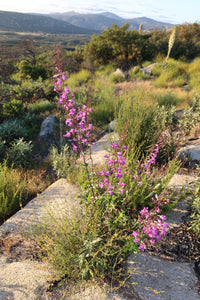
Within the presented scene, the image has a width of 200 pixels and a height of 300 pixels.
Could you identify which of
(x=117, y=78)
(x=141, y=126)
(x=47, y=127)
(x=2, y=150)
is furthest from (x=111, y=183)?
Result: (x=117, y=78)

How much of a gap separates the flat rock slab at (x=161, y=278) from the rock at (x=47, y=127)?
3.64 meters

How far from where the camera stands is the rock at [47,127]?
15.5 ft

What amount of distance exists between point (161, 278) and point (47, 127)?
4072mm

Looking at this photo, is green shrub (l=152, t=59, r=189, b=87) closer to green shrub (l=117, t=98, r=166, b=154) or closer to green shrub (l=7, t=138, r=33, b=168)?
green shrub (l=117, t=98, r=166, b=154)

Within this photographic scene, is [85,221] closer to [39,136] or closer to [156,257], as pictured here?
[156,257]

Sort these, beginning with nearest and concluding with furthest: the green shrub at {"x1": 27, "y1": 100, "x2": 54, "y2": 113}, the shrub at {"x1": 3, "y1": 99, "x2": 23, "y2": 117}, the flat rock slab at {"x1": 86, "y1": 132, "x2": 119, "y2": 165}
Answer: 1. the flat rock slab at {"x1": 86, "y1": 132, "x2": 119, "y2": 165}
2. the shrub at {"x1": 3, "y1": 99, "x2": 23, "y2": 117}
3. the green shrub at {"x1": 27, "y1": 100, "x2": 54, "y2": 113}

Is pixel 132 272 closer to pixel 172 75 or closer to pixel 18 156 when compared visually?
pixel 18 156

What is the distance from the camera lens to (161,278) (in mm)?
1758

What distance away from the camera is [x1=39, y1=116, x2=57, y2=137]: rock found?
4.73 m

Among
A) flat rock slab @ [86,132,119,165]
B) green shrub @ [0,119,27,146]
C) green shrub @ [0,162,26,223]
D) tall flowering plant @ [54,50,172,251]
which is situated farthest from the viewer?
green shrub @ [0,119,27,146]

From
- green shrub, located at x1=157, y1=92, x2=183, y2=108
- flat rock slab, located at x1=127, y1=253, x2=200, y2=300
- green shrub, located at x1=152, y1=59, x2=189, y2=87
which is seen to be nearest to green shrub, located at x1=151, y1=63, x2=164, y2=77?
green shrub, located at x1=152, y1=59, x2=189, y2=87

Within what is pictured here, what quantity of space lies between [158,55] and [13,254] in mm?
13720

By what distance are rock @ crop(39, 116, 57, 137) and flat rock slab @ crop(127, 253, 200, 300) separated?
11.9ft

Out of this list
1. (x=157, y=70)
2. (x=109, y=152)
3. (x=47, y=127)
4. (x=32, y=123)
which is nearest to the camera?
(x=109, y=152)
